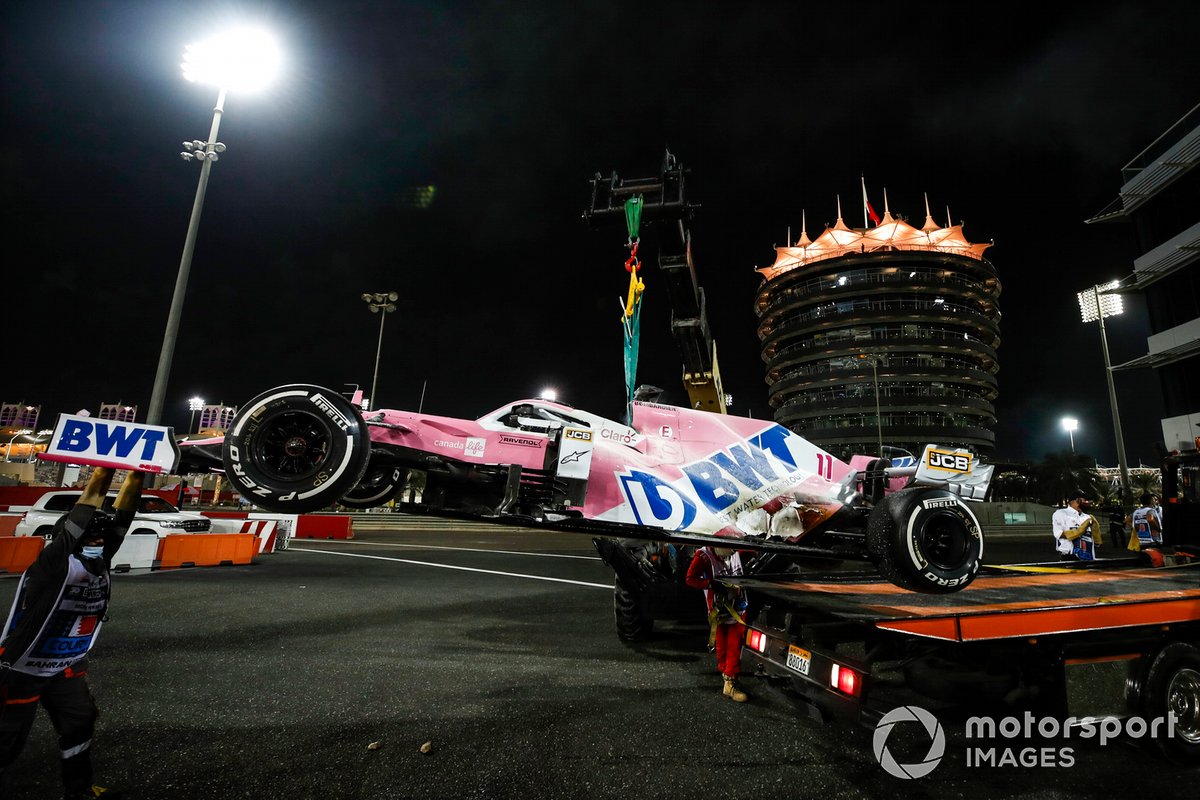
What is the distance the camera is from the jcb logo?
4.63 meters

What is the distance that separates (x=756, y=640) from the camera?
400 centimetres

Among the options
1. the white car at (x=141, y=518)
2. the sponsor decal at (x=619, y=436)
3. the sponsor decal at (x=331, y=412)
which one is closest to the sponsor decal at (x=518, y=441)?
the sponsor decal at (x=619, y=436)

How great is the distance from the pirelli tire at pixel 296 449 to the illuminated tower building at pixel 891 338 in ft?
212

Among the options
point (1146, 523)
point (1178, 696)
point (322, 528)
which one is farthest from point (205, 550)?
point (1146, 523)

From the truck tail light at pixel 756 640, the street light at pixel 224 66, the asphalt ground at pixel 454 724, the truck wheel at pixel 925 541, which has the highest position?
the street light at pixel 224 66

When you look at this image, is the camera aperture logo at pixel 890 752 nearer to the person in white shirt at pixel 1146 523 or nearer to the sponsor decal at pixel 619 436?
the sponsor decal at pixel 619 436

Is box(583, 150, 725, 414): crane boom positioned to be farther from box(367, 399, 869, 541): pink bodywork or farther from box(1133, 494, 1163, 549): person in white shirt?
box(1133, 494, 1163, 549): person in white shirt

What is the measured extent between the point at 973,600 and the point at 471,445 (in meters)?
3.82

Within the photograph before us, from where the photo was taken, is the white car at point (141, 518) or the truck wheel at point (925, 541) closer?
the truck wheel at point (925, 541)

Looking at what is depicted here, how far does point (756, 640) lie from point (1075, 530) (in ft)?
24.8

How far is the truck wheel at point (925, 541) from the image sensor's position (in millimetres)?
4016

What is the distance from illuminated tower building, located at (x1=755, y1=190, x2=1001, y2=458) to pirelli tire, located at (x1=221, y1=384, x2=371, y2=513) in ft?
212

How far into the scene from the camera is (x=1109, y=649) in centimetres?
330

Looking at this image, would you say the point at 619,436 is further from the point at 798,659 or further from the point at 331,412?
the point at 331,412
